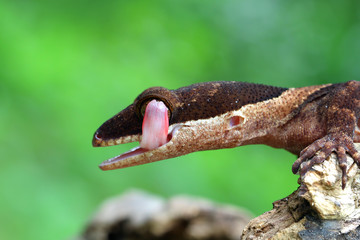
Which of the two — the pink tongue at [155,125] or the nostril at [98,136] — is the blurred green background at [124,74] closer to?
the nostril at [98,136]

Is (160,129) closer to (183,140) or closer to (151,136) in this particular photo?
(151,136)

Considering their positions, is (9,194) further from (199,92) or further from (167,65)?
(199,92)

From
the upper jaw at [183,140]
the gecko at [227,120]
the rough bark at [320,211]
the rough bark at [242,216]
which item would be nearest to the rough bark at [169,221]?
the rough bark at [242,216]

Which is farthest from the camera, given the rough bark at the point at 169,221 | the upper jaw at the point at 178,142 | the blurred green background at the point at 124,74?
the blurred green background at the point at 124,74

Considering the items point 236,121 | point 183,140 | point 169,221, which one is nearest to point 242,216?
point 169,221

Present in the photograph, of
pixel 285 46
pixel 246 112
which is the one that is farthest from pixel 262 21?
pixel 246 112

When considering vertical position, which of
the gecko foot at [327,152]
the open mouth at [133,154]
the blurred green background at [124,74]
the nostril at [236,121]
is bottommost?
the gecko foot at [327,152]

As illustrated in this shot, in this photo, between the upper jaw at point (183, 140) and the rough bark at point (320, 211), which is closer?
the rough bark at point (320, 211)
